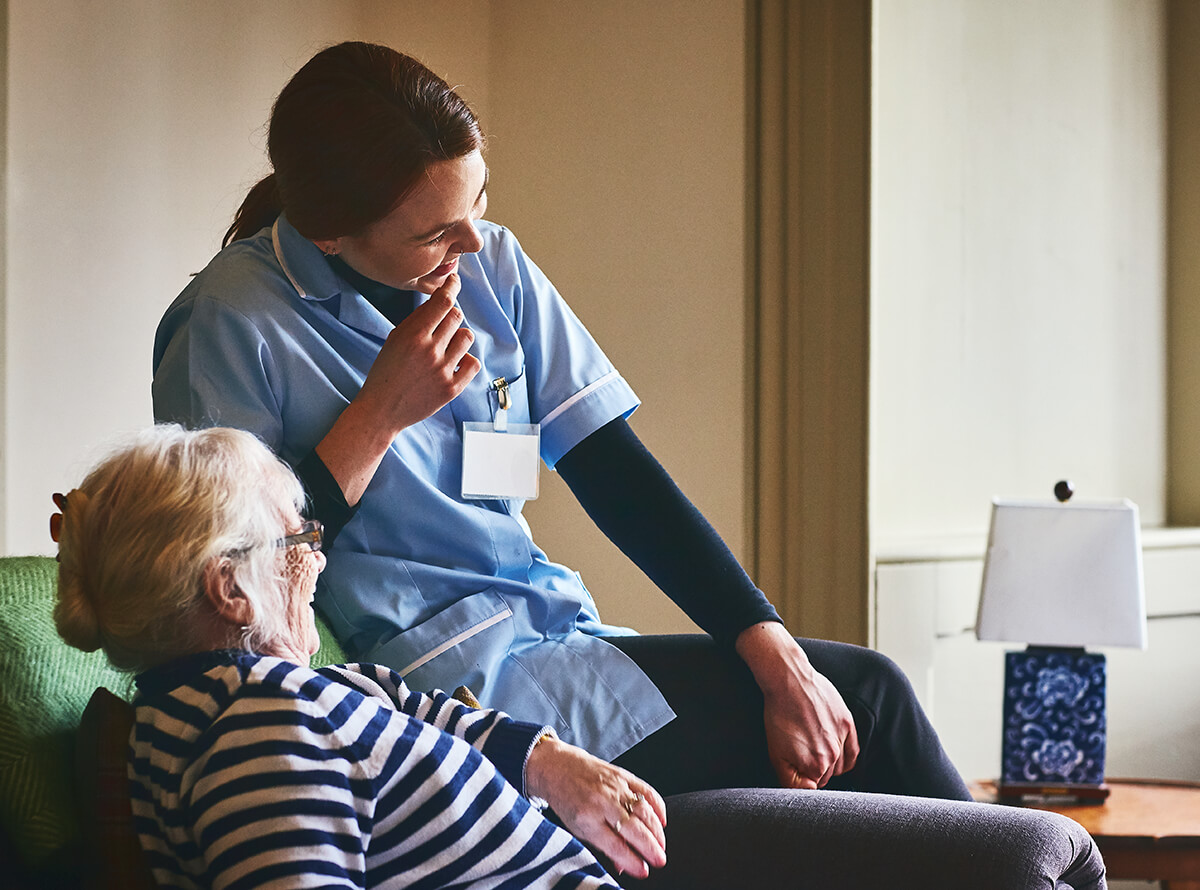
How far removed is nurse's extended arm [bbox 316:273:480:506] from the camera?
1274mm

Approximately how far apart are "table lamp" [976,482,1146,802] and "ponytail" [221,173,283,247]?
60.4 inches

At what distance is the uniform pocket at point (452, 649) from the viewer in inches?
52.2

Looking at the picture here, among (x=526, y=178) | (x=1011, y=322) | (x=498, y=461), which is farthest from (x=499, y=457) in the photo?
(x=1011, y=322)

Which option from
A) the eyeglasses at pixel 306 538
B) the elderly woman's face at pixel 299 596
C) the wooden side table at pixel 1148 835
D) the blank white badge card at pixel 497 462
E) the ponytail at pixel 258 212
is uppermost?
the ponytail at pixel 258 212

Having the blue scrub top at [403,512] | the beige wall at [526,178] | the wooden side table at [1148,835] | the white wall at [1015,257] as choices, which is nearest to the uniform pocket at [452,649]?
the blue scrub top at [403,512]

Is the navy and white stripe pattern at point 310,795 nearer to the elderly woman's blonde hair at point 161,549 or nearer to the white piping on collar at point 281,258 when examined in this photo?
the elderly woman's blonde hair at point 161,549

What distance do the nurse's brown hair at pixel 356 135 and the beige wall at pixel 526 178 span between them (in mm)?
712

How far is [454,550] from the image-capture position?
1.42 metres

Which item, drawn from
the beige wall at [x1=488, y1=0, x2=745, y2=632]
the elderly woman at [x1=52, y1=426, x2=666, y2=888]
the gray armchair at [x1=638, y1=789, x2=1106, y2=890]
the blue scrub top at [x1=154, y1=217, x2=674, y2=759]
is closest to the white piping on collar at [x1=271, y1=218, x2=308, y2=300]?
the blue scrub top at [x1=154, y1=217, x2=674, y2=759]

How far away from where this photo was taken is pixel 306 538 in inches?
40.8

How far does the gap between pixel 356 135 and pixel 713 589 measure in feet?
2.22

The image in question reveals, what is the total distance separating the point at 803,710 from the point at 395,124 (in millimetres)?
800

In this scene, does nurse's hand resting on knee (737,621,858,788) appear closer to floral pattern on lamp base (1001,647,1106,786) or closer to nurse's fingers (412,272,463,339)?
nurse's fingers (412,272,463,339)

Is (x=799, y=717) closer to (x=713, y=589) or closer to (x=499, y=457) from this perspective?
(x=713, y=589)
